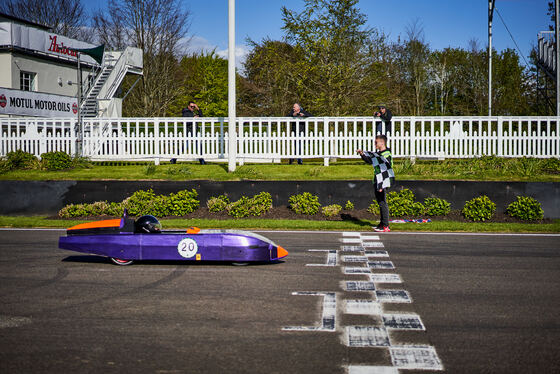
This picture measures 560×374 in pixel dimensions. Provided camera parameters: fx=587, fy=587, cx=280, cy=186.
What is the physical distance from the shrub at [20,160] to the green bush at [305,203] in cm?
926

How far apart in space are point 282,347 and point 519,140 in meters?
15.9

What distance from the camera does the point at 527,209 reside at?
1398cm

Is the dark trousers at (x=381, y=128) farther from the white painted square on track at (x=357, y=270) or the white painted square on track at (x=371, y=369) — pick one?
the white painted square on track at (x=371, y=369)

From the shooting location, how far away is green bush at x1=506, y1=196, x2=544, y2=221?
45.9ft

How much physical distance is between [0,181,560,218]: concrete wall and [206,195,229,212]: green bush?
24 centimetres

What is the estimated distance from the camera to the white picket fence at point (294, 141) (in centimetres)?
1861

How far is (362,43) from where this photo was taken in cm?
2927

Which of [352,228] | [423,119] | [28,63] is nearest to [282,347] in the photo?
[352,228]

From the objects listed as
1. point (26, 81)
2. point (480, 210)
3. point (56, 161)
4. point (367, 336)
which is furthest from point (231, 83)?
point (26, 81)

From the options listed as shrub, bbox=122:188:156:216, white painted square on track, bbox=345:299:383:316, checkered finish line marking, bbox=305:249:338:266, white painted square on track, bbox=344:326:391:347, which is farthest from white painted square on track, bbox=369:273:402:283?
shrub, bbox=122:188:156:216

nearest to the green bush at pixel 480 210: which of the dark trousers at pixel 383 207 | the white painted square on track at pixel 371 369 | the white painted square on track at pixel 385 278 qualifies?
the dark trousers at pixel 383 207

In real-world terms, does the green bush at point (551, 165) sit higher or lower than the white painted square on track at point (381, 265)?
higher

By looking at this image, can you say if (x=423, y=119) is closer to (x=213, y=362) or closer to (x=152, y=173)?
(x=152, y=173)

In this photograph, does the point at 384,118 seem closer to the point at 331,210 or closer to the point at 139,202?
the point at 331,210
